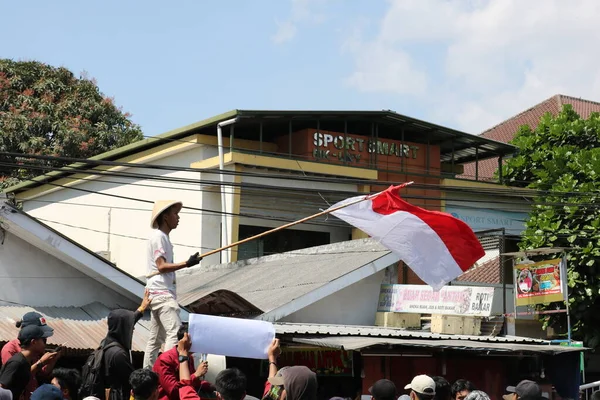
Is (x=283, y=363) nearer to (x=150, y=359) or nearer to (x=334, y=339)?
(x=334, y=339)

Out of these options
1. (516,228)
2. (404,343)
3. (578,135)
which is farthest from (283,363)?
(516,228)

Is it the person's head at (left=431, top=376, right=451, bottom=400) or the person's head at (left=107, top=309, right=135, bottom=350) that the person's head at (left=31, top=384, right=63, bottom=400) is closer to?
the person's head at (left=107, top=309, right=135, bottom=350)

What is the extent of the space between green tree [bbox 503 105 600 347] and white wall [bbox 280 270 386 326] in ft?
13.4

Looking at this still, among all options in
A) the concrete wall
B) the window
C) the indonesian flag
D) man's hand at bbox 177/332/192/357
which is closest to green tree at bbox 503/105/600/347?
the concrete wall

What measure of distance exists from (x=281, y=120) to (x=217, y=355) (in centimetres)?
1779

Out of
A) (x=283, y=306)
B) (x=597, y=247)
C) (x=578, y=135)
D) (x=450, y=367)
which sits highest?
(x=578, y=135)

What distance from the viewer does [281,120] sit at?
25.0 m

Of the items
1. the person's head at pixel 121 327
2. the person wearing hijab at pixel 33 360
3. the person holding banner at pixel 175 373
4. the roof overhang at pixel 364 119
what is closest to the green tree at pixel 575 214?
the roof overhang at pixel 364 119

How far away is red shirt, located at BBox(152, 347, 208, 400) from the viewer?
6.65 m

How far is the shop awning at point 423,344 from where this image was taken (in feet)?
43.3

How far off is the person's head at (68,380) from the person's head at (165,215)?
4.83ft

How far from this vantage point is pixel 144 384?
605 cm

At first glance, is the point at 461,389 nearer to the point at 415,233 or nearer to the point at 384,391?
the point at 415,233

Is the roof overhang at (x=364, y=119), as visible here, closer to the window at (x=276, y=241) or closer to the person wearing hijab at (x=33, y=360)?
the window at (x=276, y=241)
